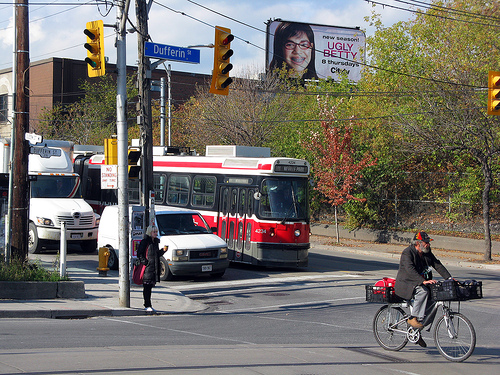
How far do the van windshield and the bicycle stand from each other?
8935 millimetres

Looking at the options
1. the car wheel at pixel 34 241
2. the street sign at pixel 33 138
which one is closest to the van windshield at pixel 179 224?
the street sign at pixel 33 138

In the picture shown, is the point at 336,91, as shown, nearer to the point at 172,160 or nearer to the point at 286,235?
the point at 172,160

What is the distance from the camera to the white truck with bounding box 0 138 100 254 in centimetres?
2052

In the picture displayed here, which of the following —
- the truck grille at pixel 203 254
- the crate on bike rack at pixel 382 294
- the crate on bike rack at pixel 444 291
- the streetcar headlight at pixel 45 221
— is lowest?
the truck grille at pixel 203 254

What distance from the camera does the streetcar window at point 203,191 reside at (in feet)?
66.6

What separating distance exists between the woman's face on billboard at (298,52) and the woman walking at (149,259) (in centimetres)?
4127

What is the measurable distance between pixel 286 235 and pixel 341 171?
10.7 m

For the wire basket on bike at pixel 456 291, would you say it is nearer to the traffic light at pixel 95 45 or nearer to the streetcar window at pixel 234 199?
the traffic light at pixel 95 45

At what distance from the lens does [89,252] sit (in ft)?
73.2

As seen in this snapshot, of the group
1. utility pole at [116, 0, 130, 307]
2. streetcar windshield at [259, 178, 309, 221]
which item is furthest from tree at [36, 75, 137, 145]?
utility pole at [116, 0, 130, 307]

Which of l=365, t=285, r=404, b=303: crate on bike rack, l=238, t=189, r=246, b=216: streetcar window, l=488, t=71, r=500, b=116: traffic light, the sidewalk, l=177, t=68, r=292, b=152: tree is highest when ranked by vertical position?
l=177, t=68, r=292, b=152: tree

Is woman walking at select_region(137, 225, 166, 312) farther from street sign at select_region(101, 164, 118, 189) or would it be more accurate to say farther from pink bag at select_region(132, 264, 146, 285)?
street sign at select_region(101, 164, 118, 189)

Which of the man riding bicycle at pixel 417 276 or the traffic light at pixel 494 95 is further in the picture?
the traffic light at pixel 494 95

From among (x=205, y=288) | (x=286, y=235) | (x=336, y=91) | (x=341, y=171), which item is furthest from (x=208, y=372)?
(x=336, y=91)
